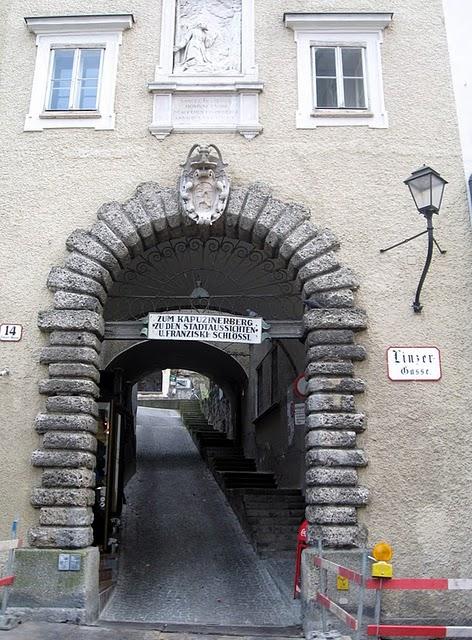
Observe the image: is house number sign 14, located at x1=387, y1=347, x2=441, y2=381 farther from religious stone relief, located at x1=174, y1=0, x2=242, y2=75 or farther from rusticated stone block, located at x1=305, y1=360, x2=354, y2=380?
religious stone relief, located at x1=174, y1=0, x2=242, y2=75

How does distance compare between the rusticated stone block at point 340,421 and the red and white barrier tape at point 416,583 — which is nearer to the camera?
the red and white barrier tape at point 416,583

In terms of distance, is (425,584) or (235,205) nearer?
(425,584)

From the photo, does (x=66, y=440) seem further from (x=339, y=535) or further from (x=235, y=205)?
(x=235, y=205)

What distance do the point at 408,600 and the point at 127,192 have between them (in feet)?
18.3

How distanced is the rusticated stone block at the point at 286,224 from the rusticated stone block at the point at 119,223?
1612 millimetres

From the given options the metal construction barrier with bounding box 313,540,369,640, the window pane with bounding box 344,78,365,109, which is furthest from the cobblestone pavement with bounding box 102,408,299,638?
the window pane with bounding box 344,78,365,109

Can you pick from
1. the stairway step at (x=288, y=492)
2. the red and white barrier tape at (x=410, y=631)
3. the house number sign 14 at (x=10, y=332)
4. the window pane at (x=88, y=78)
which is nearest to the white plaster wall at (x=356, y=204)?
the house number sign 14 at (x=10, y=332)

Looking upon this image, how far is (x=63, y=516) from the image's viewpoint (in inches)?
258

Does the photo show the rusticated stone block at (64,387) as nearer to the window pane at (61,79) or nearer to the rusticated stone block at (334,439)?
the rusticated stone block at (334,439)

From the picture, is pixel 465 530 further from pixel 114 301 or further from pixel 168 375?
pixel 168 375

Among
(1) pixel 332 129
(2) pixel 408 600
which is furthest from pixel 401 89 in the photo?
(2) pixel 408 600

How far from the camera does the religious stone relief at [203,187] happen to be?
24.6 ft

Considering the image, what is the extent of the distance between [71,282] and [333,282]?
3058mm

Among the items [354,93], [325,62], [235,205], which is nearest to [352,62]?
[325,62]
